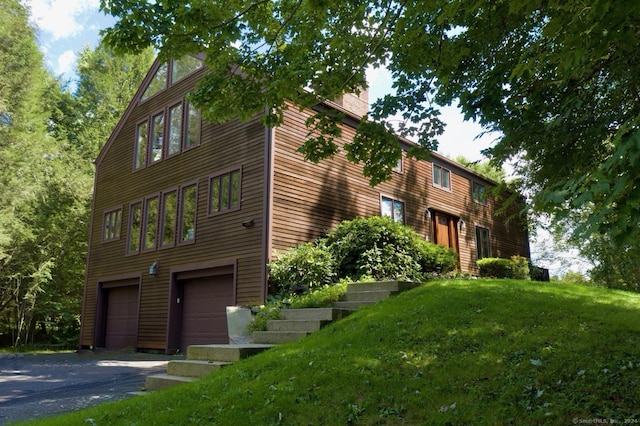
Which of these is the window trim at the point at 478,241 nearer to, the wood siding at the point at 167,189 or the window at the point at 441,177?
the window at the point at 441,177

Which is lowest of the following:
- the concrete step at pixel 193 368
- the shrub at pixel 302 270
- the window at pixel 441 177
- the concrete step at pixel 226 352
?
the concrete step at pixel 193 368

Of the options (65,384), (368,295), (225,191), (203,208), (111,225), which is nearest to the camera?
(65,384)

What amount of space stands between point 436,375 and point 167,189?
12.5 metres

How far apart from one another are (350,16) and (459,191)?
14.0m

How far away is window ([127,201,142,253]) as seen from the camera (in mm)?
16469

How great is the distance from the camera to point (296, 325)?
789 cm

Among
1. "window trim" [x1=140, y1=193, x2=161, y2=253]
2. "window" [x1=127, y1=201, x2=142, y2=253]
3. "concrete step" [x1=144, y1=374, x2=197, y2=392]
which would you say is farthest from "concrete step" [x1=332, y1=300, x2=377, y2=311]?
"window" [x1=127, y1=201, x2=142, y2=253]

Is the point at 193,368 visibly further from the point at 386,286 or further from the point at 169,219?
the point at 169,219

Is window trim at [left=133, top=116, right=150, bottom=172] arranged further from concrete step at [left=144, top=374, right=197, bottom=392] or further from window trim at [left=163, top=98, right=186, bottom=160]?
concrete step at [left=144, top=374, right=197, bottom=392]

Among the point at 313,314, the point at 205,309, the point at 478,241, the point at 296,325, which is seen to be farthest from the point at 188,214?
the point at 478,241

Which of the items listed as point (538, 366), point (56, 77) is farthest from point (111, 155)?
point (538, 366)

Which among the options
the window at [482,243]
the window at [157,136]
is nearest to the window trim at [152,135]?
the window at [157,136]

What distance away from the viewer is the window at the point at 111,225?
57.8 feet

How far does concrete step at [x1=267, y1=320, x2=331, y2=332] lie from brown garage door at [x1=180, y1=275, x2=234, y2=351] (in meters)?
4.44
